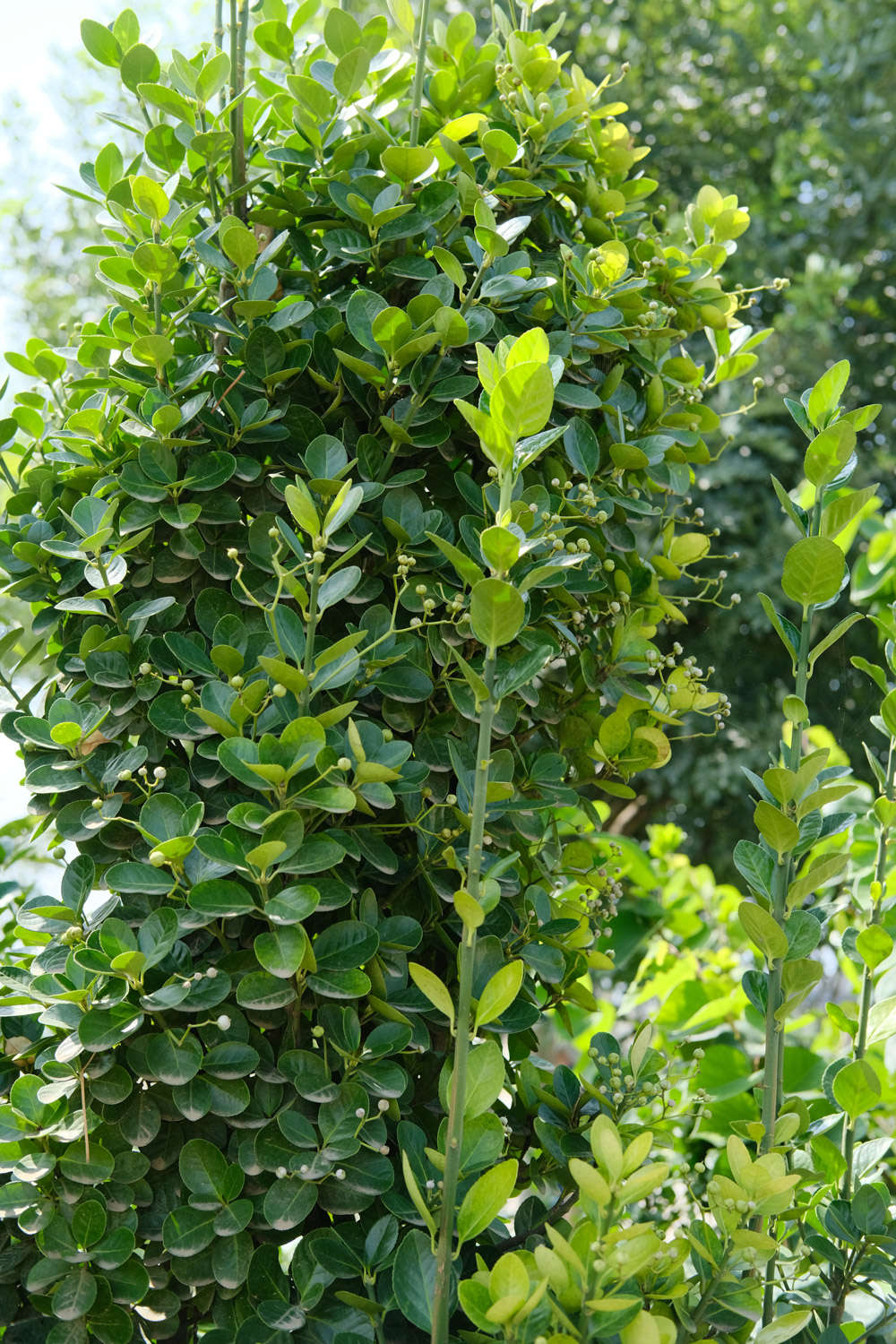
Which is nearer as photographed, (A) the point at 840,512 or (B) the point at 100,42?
(A) the point at 840,512

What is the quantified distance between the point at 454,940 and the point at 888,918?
0.39 m

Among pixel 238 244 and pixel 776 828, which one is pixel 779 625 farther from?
pixel 238 244

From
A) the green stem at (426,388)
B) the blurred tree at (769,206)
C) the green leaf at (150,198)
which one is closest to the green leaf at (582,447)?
the green stem at (426,388)

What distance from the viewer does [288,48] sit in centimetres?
90

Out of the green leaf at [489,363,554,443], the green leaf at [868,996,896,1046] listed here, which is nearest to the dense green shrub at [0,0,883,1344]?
the green leaf at [489,363,554,443]

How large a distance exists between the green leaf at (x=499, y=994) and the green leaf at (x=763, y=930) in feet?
0.53

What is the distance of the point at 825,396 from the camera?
756mm

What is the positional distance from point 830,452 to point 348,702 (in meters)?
0.35

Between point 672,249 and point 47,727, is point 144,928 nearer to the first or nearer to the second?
point 47,727

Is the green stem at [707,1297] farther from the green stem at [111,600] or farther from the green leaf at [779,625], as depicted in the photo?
the green stem at [111,600]

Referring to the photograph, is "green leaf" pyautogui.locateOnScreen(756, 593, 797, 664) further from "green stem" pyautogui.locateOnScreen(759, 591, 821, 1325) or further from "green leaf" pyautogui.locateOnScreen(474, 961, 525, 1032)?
"green leaf" pyautogui.locateOnScreen(474, 961, 525, 1032)

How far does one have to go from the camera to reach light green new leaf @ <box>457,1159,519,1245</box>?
55 centimetres

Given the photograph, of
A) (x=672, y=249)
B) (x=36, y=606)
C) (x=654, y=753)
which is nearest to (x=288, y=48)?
(x=672, y=249)

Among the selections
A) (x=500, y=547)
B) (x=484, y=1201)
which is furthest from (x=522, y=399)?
(x=484, y=1201)
